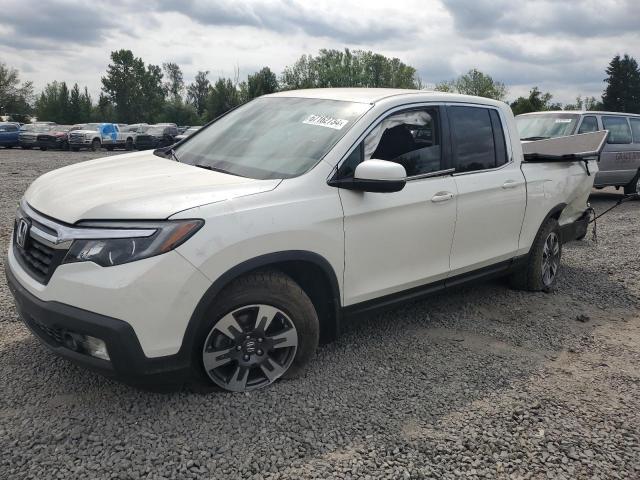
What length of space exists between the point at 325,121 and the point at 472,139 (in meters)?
1.29

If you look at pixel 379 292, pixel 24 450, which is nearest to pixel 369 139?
pixel 379 292

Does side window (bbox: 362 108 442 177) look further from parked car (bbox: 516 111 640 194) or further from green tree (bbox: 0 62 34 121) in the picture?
green tree (bbox: 0 62 34 121)

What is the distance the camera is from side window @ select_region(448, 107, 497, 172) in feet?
13.6

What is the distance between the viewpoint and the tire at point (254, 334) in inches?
115

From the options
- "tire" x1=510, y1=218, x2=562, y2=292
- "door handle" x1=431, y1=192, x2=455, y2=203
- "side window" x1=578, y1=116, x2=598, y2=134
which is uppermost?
"side window" x1=578, y1=116, x2=598, y2=134

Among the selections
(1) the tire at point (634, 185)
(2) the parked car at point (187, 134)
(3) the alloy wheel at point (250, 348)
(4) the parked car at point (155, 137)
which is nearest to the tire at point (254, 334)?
(3) the alloy wheel at point (250, 348)

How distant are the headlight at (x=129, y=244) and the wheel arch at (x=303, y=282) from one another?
1.03ft

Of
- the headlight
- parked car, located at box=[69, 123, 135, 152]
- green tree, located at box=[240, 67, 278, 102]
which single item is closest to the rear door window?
the headlight

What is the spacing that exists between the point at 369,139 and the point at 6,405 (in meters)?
2.55

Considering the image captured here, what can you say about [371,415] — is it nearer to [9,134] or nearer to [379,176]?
[379,176]

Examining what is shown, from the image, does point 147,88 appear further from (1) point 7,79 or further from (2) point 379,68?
(2) point 379,68

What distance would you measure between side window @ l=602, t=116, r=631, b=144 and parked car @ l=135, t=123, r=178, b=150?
2574 centimetres

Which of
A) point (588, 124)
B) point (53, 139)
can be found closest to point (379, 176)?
point (588, 124)

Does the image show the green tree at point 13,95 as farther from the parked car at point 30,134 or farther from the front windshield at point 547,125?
the front windshield at point 547,125
